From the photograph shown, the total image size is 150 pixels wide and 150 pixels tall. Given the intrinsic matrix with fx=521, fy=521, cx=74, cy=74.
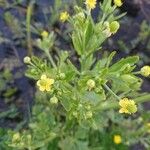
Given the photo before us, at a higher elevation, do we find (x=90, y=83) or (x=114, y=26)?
(x=114, y=26)

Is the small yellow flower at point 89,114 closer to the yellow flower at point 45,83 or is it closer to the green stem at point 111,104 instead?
the green stem at point 111,104

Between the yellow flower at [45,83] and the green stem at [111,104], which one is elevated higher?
the yellow flower at [45,83]

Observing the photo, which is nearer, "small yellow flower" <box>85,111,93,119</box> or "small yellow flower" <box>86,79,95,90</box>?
"small yellow flower" <box>86,79,95,90</box>

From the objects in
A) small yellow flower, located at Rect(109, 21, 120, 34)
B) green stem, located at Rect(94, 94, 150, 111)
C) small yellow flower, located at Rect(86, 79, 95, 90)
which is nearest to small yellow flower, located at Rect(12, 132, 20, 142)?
green stem, located at Rect(94, 94, 150, 111)

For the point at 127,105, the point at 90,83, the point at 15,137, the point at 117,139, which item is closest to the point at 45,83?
the point at 90,83

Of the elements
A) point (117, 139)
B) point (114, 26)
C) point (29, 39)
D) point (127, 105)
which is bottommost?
point (127, 105)

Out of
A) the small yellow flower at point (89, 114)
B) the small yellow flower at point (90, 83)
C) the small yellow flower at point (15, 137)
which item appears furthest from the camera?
the small yellow flower at point (15, 137)

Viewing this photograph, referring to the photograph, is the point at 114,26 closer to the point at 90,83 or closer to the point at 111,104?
the point at 90,83

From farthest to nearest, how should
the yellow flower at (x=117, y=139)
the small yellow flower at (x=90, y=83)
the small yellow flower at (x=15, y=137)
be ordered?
the yellow flower at (x=117, y=139) → the small yellow flower at (x=15, y=137) → the small yellow flower at (x=90, y=83)

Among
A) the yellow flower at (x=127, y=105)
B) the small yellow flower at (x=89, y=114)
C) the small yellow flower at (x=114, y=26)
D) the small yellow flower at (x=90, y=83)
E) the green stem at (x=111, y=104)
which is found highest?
the small yellow flower at (x=114, y=26)

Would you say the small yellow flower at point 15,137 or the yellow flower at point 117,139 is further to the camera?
the yellow flower at point 117,139

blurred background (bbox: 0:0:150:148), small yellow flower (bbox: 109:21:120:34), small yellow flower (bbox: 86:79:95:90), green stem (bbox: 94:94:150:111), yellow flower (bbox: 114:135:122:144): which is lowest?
green stem (bbox: 94:94:150:111)

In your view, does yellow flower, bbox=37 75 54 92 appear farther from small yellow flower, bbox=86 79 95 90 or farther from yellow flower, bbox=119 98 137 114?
yellow flower, bbox=119 98 137 114

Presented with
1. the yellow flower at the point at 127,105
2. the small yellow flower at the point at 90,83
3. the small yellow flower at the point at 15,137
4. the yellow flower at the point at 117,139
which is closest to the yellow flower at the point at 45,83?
the small yellow flower at the point at 90,83
